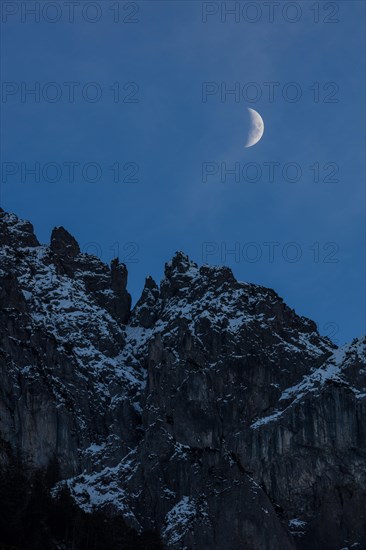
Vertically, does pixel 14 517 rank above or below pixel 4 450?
below

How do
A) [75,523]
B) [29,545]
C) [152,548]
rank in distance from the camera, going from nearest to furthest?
[29,545] → [75,523] → [152,548]

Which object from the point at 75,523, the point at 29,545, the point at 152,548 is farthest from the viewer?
the point at 152,548

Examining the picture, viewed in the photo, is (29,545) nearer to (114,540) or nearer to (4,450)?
(114,540)

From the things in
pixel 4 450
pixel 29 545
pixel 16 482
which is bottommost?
pixel 29 545

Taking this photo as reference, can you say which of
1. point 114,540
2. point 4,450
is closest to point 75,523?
point 114,540

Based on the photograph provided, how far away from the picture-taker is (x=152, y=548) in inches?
7219

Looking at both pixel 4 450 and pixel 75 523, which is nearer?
pixel 75 523

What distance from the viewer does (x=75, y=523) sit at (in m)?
171

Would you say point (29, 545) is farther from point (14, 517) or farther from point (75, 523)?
point (75, 523)

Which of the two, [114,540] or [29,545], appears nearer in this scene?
[29,545]

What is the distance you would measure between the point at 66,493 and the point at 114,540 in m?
16.0

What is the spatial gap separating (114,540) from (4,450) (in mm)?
30005

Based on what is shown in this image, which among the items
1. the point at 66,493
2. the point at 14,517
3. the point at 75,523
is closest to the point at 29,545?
the point at 14,517

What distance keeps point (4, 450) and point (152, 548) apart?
31495mm
